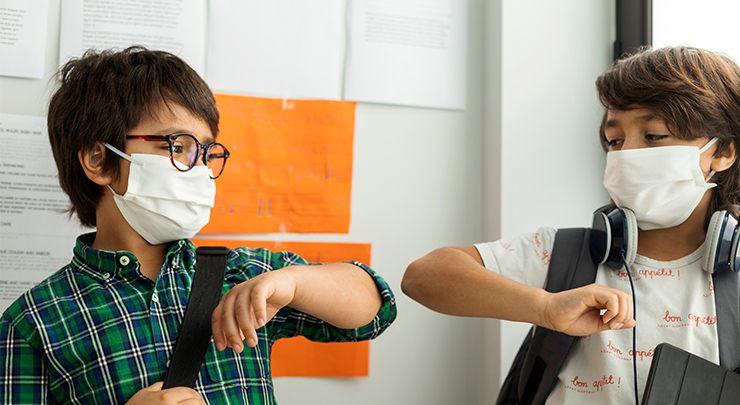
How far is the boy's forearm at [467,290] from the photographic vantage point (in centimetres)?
93

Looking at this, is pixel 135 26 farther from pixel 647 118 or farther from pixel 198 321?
pixel 647 118

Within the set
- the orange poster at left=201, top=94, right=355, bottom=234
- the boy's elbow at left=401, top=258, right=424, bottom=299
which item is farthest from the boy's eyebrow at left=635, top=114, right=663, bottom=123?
the orange poster at left=201, top=94, right=355, bottom=234

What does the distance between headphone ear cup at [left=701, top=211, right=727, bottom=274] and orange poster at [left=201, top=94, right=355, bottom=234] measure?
80cm

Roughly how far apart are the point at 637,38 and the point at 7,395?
1.52 meters

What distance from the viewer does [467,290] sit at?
39.8 inches

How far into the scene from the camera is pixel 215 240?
1.39 meters

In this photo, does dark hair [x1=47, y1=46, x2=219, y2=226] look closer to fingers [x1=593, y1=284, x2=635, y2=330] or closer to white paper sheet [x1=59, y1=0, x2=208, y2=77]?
white paper sheet [x1=59, y1=0, x2=208, y2=77]

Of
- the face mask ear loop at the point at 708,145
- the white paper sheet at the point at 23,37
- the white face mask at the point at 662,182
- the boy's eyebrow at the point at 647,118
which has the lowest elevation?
the white face mask at the point at 662,182

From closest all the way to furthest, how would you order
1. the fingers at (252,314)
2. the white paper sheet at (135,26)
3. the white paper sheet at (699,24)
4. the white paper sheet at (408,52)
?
the fingers at (252,314), the white paper sheet at (699,24), the white paper sheet at (135,26), the white paper sheet at (408,52)

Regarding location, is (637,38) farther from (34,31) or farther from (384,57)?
(34,31)

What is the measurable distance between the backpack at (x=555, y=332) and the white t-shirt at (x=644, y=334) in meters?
0.02

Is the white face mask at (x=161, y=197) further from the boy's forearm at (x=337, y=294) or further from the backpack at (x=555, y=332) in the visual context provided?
the backpack at (x=555, y=332)

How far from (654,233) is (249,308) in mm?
787

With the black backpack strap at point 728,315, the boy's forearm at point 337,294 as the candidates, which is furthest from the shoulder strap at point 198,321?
the black backpack strap at point 728,315
